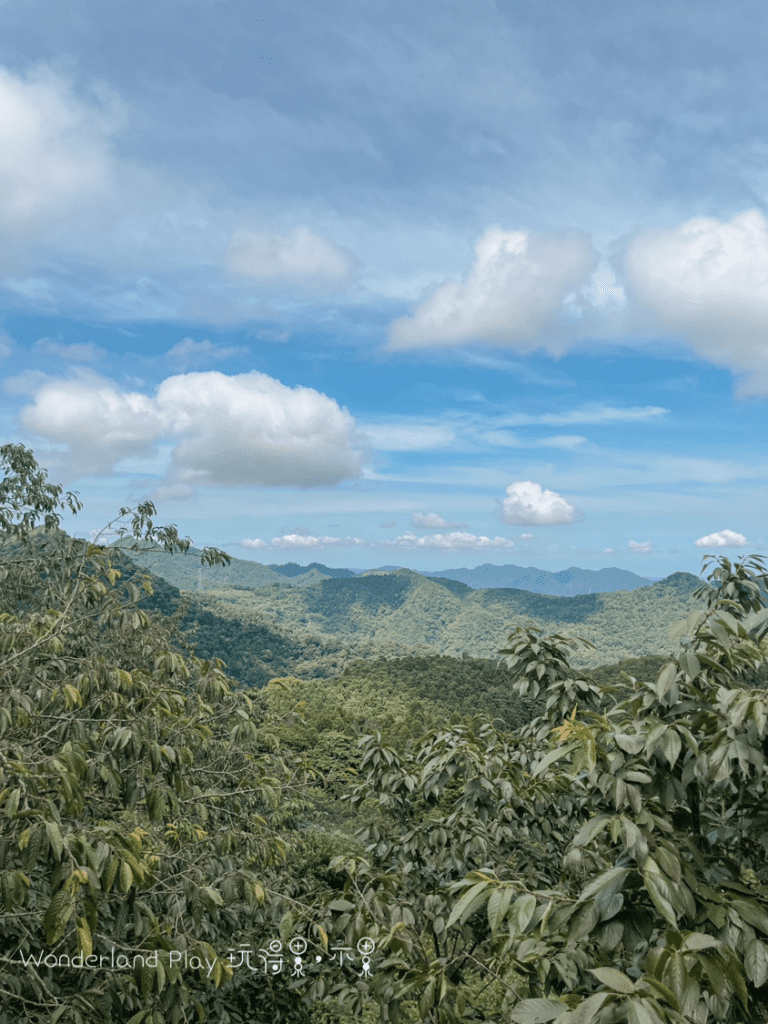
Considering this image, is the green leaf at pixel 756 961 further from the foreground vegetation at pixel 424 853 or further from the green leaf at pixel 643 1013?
the green leaf at pixel 643 1013

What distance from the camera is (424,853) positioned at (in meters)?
4.67

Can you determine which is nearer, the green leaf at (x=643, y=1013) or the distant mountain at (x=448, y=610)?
the green leaf at (x=643, y=1013)

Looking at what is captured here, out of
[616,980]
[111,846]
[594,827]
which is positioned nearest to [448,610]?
[111,846]

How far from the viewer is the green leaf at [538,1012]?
1725mm

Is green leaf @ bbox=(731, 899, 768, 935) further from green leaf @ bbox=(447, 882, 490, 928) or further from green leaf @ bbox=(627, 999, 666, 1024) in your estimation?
green leaf @ bbox=(447, 882, 490, 928)

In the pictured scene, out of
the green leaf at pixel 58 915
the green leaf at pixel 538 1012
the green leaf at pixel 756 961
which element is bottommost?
the green leaf at pixel 58 915

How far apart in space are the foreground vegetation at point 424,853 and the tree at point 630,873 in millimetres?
12

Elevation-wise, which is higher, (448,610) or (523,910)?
(523,910)

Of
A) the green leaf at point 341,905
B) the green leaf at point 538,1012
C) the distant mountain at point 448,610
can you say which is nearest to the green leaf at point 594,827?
the green leaf at point 538,1012

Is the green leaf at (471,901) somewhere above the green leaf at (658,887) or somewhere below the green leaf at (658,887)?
below

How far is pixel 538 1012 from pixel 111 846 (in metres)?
1.79

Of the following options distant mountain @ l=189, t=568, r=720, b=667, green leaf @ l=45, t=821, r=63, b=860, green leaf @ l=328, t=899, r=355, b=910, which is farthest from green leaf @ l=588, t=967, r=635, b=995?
distant mountain @ l=189, t=568, r=720, b=667

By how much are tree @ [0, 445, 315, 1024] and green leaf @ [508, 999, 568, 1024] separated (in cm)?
158

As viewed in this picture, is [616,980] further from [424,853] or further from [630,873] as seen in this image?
[424,853]
